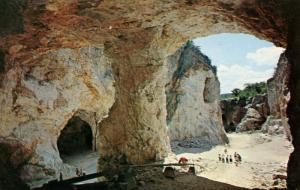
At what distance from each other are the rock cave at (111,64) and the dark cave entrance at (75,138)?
6.70 meters

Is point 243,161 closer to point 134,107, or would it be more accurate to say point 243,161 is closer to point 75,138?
point 134,107

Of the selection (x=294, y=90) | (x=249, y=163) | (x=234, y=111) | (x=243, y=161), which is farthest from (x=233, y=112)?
(x=294, y=90)

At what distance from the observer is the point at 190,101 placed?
25.6 metres

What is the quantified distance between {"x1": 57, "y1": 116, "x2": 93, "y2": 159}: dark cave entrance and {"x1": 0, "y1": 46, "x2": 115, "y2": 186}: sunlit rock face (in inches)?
254

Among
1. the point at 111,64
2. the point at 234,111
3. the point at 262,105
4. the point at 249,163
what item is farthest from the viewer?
the point at 234,111

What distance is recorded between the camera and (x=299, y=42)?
21.9ft

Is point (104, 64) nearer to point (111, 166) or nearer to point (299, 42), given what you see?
point (111, 166)

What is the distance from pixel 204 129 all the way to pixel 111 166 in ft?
45.9

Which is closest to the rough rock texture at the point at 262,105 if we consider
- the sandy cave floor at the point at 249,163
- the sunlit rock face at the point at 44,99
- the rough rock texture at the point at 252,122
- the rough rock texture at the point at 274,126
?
the rough rock texture at the point at 252,122

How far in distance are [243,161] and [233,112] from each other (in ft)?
92.9

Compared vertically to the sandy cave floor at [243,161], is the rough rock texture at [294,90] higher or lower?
higher

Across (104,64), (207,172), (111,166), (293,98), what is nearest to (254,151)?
(207,172)

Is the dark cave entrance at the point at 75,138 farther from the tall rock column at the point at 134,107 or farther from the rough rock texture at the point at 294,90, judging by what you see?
the rough rock texture at the point at 294,90

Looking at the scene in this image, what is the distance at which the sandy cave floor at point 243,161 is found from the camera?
41.8ft
